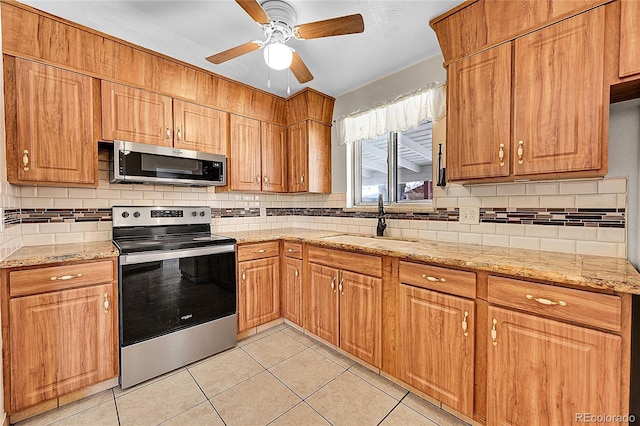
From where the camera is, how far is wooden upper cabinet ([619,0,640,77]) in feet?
3.96

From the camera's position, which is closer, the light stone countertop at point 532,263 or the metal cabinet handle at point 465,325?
the light stone countertop at point 532,263

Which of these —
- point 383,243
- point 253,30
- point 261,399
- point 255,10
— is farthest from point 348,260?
point 253,30

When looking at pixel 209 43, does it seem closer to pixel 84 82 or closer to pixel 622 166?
pixel 84 82

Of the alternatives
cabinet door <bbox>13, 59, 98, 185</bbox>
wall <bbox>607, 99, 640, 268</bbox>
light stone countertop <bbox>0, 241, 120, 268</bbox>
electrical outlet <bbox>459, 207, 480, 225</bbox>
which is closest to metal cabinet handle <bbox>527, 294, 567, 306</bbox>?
wall <bbox>607, 99, 640, 268</bbox>

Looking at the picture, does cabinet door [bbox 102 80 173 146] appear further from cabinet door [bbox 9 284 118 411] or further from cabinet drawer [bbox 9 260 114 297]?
cabinet door [bbox 9 284 118 411]

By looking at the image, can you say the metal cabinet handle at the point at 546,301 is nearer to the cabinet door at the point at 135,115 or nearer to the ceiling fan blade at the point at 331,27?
the ceiling fan blade at the point at 331,27

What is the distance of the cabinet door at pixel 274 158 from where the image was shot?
9.78 feet

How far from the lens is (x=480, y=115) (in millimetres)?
1667

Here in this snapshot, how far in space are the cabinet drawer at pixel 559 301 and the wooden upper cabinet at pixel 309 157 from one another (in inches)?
79.3

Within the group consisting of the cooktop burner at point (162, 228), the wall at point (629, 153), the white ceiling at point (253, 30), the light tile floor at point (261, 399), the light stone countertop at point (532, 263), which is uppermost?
the white ceiling at point (253, 30)

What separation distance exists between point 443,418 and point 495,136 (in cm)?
169

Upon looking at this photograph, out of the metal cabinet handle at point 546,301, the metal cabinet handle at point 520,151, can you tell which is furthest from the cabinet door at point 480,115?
the metal cabinet handle at point 546,301

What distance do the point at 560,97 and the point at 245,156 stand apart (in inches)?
97.7

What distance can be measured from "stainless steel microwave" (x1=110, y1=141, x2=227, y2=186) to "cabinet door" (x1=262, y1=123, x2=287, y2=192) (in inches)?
20.2
